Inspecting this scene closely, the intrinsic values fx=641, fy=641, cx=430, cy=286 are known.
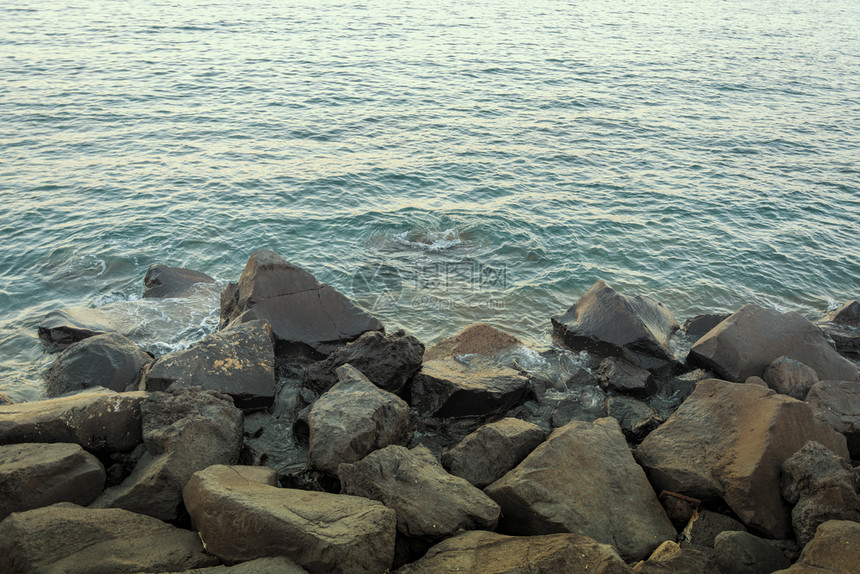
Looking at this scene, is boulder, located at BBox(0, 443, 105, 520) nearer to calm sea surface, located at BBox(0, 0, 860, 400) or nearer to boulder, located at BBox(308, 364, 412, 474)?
boulder, located at BBox(308, 364, 412, 474)

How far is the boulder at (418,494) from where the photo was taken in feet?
21.3

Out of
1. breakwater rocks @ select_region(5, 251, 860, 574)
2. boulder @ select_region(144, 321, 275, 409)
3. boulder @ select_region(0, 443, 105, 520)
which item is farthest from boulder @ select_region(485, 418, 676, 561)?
boulder @ select_region(0, 443, 105, 520)

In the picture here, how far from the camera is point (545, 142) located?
21828mm

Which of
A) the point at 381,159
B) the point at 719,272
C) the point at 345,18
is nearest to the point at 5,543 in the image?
the point at 719,272

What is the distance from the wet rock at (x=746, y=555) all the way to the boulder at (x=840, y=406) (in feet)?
9.33

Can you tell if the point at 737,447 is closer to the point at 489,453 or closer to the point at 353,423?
the point at 489,453

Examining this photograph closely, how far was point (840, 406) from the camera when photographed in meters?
9.00

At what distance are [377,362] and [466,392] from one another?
1406 mm

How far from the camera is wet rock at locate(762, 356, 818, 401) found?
32.0ft

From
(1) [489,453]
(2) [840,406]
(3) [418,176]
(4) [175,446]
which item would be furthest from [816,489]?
(3) [418,176]

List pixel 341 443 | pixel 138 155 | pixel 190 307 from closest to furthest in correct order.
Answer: pixel 341 443 < pixel 190 307 < pixel 138 155

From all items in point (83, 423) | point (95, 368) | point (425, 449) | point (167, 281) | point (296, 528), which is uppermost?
point (296, 528)

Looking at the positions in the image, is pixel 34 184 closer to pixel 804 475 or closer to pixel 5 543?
pixel 5 543

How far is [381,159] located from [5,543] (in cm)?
1569
